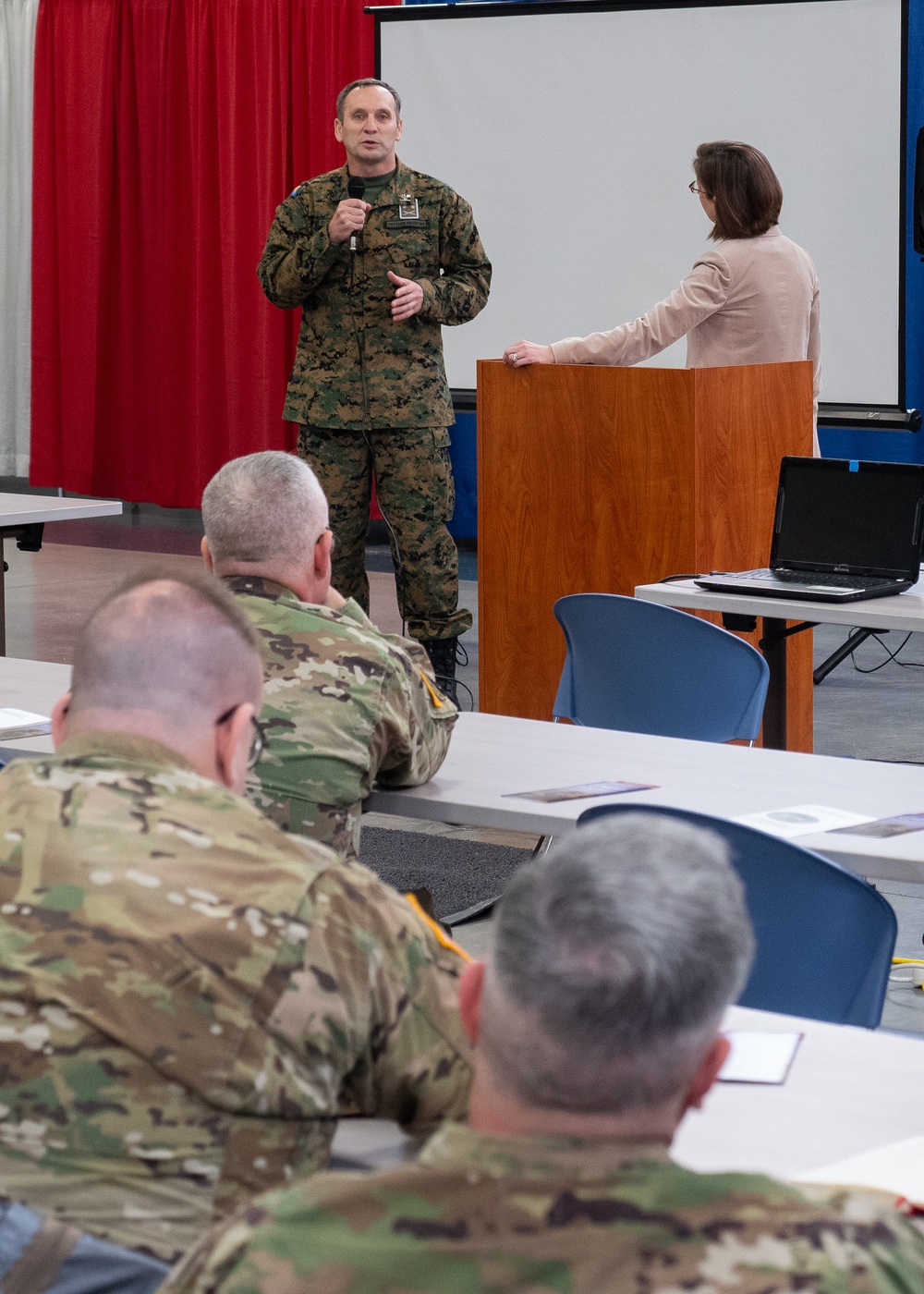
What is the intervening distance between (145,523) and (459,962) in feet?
27.9

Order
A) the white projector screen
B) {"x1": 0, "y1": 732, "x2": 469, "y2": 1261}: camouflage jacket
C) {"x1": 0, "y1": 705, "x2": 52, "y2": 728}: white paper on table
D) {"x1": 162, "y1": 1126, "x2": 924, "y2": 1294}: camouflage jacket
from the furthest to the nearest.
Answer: the white projector screen, {"x1": 0, "y1": 705, "x2": 52, "y2": 728}: white paper on table, {"x1": 0, "y1": 732, "x2": 469, "y2": 1261}: camouflage jacket, {"x1": 162, "y1": 1126, "x2": 924, "y2": 1294}: camouflage jacket

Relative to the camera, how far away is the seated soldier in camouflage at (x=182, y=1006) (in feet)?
3.99

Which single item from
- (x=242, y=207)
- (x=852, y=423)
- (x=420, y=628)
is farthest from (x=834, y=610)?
(x=242, y=207)

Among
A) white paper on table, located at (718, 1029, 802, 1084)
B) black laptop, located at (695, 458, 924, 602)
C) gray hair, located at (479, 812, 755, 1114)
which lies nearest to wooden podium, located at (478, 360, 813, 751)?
black laptop, located at (695, 458, 924, 602)

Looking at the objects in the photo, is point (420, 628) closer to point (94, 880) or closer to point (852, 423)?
point (852, 423)

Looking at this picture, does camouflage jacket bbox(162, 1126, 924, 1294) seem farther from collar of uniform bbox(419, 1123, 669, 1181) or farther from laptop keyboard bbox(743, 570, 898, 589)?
laptop keyboard bbox(743, 570, 898, 589)

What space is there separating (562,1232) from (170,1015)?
46cm

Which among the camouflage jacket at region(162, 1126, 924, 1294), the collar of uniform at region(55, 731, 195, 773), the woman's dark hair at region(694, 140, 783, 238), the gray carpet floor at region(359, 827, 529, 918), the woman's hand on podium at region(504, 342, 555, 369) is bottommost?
the gray carpet floor at region(359, 827, 529, 918)

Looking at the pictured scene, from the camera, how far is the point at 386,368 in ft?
17.2

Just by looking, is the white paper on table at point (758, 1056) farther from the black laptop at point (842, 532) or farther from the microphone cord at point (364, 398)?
the microphone cord at point (364, 398)

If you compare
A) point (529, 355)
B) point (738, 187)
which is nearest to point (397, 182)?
point (529, 355)

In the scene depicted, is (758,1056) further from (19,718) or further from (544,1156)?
(19,718)

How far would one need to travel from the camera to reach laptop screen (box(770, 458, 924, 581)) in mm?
3775

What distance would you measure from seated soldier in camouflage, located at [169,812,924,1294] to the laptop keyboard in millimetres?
2948
